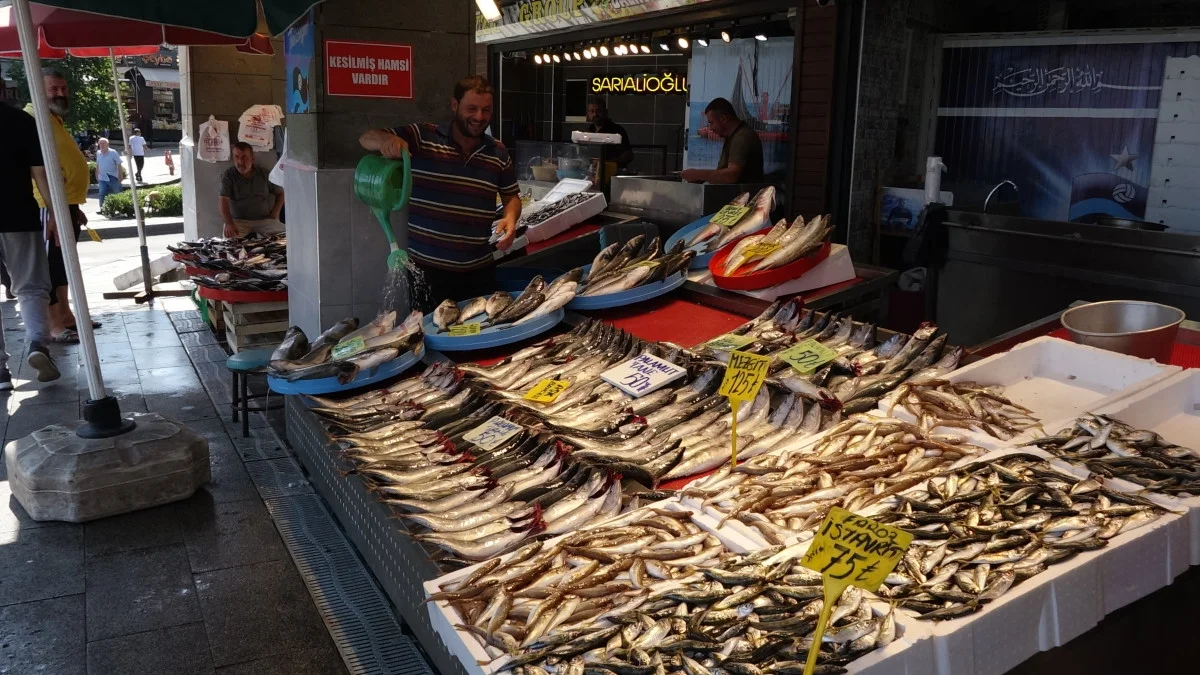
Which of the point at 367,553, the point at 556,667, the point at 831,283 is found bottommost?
the point at 367,553

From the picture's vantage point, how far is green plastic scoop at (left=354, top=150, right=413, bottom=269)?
5.38m

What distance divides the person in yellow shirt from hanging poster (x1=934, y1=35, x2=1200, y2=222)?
8838mm

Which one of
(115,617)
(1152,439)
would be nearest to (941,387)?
(1152,439)

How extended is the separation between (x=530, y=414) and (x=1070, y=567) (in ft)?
7.14

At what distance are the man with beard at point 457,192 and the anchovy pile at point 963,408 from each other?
2.84 meters

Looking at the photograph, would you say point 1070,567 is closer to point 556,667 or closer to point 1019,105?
point 556,667

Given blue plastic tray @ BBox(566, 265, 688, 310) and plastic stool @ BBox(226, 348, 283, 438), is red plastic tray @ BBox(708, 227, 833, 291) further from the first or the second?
plastic stool @ BBox(226, 348, 283, 438)

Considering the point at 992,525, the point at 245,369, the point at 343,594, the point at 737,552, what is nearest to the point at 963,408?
the point at 992,525

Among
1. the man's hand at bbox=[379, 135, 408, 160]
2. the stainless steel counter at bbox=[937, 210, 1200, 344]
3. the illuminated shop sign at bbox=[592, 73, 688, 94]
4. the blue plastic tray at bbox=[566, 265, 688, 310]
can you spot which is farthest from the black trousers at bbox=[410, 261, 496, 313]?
the illuminated shop sign at bbox=[592, 73, 688, 94]

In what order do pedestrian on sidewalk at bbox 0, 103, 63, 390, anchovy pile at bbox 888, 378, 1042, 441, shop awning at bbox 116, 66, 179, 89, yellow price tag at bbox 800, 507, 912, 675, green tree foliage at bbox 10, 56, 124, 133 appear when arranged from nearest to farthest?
yellow price tag at bbox 800, 507, 912, 675
anchovy pile at bbox 888, 378, 1042, 441
pedestrian on sidewalk at bbox 0, 103, 63, 390
green tree foliage at bbox 10, 56, 124, 133
shop awning at bbox 116, 66, 179, 89

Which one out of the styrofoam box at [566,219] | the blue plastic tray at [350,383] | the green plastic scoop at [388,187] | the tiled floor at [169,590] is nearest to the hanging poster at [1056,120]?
the styrofoam box at [566,219]

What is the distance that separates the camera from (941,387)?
12.2 feet

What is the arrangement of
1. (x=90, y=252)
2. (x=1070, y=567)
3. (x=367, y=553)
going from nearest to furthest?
(x=1070, y=567)
(x=367, y=553)
(x=90, y=252)

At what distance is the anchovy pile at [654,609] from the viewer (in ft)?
7.23
